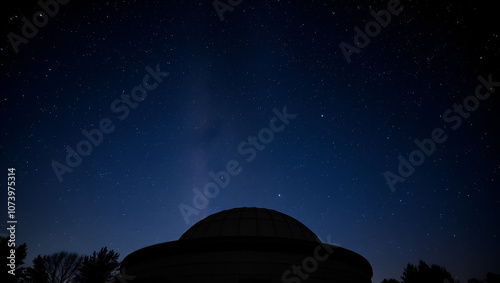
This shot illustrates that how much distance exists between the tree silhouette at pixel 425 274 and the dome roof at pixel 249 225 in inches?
1007

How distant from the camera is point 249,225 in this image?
1645 centimetres

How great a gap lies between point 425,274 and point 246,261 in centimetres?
3291

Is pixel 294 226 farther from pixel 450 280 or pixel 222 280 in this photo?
pixel 450 280

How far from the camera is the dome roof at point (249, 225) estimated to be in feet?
52.5

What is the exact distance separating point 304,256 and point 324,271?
137 centimetres

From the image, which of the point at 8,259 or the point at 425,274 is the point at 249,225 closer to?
the point at 8,259

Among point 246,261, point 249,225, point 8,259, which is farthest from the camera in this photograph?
point 8,259

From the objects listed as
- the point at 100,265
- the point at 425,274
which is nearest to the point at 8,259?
the point at 100,265

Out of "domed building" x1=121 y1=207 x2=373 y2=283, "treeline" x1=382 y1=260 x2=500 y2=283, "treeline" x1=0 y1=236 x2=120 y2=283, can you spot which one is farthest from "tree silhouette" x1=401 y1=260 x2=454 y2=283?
"treeline" x1=0 y1=236 x2=120 y2=283

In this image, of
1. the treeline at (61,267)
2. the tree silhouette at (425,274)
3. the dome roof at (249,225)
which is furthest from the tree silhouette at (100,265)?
the tree silhouette at (425,274)

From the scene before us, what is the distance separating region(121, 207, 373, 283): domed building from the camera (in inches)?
495

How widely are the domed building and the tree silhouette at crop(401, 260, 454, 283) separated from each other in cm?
2489

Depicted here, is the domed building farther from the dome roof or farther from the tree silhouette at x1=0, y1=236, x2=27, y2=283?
the tree silhouette at x1=0, y1=236, x2=27, y2=283

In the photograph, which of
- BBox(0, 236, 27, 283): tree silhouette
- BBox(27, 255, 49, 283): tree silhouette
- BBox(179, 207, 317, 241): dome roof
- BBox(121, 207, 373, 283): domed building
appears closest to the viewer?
BBox(121, 207, 373, 283): domed building
